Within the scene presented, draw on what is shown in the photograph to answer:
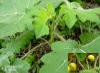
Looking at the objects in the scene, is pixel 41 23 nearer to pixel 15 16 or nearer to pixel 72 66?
pixel 15 16

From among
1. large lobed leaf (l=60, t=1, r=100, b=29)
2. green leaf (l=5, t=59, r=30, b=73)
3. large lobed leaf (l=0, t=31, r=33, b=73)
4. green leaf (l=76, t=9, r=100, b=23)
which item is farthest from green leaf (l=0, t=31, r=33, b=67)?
green leaf (l=76, t=9, r=100, b=23)

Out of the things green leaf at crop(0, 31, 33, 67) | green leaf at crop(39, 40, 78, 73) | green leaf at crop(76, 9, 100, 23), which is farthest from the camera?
green leaf at crop(0, 31, 33, 67)

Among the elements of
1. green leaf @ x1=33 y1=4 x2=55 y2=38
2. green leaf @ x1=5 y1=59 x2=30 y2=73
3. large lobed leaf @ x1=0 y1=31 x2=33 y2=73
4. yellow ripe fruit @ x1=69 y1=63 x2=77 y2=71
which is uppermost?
green leaf @ x1=33 y1=4 x2=55 y2=38

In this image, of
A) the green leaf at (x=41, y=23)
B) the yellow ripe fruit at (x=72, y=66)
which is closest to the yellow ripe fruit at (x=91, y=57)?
the yellow ripe fruit at (x=72, y=66)

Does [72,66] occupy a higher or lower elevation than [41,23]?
lower

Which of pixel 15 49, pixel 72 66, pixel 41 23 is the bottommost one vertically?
pixel 72 66

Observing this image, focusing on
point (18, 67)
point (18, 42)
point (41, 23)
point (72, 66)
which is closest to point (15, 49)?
point (18, 42)

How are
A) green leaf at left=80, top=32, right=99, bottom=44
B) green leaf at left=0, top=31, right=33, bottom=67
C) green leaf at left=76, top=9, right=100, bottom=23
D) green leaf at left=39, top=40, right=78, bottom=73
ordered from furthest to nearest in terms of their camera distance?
green leaf at left=80, top=32, right=99, bottom=44 → green leaf at left=0, top=31, right=33, bottom=67 → green leaf at left=76, top=9, right=100, bottom=23 → green leaf at left=39, top=40, right=78, bottom=73

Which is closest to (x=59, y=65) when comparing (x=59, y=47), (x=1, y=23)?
(x=59, y=47)

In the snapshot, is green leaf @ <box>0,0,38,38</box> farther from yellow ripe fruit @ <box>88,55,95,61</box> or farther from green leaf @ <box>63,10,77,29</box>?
yellow ripe fruit @ <box>88,55,95,61</box>

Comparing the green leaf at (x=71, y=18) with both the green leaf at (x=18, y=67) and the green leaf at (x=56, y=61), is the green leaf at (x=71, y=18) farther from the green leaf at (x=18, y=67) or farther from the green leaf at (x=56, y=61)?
the green leaf at (x=18, y=67)

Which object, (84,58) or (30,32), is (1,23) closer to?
(30,32)
